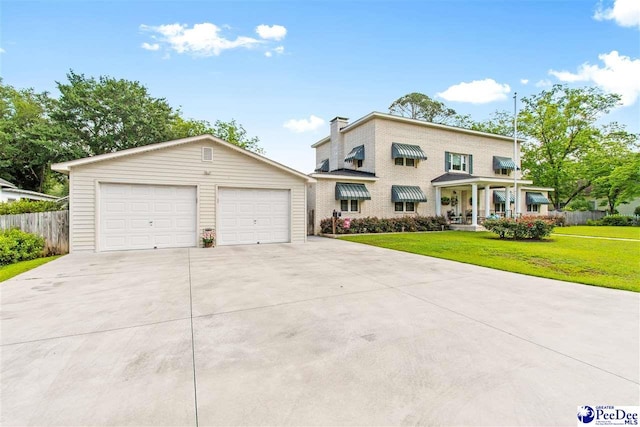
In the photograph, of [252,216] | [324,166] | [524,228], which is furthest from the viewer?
[324,166]

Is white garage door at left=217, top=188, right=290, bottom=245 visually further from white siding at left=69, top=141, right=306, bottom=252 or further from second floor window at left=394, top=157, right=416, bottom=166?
second floor window at left=394, top=157, right=416, bottom=166

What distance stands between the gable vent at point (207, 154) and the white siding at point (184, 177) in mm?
123

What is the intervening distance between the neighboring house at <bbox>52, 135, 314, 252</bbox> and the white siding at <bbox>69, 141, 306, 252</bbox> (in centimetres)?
3

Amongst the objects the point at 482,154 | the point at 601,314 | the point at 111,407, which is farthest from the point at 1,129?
the point at 482,154

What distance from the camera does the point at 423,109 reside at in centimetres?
3331

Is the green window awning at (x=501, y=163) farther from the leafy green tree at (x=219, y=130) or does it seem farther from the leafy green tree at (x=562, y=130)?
the leafy green tree at (x=219, y=130)

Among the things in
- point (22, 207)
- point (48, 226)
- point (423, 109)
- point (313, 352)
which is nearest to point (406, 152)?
point (313, 352)

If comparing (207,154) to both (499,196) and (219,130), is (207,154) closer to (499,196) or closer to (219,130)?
(499,196)

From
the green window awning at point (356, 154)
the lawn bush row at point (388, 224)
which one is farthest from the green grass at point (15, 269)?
the green window awning at point (356, 154)

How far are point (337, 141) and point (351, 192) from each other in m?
6.25

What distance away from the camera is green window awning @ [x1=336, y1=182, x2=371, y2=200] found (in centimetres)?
1706

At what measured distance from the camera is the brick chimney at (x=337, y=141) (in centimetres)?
2164

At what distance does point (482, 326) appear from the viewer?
3619 millimetres

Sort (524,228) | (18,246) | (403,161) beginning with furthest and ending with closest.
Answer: (403,161)
(524,228)
(18,246)
